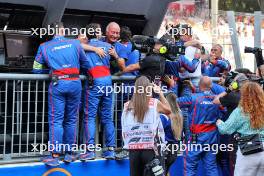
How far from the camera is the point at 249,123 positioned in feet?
18.1

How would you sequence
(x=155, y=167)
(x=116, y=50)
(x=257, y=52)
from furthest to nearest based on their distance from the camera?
(x=257, y=52)
(x=116, y=50)
(x=155, y=167)

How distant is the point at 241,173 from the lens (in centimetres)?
546

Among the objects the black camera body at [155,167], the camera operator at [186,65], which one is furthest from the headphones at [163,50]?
the black camera body at [155,167]

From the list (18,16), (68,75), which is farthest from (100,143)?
(18,16)

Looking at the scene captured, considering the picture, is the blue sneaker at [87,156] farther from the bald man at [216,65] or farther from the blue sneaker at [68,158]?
the bald man at [216,65]

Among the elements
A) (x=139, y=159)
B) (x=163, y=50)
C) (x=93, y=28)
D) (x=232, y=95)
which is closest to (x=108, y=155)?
(x=139, y=159)

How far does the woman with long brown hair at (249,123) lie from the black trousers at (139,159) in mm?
1113

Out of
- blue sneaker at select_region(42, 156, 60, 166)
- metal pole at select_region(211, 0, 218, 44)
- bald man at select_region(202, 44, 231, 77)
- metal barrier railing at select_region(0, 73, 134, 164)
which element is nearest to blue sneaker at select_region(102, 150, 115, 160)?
blue sneaker at select_region(42, 156, 60, 166)

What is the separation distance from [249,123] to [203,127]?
4.03 ft

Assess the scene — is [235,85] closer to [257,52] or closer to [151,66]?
[151,66]

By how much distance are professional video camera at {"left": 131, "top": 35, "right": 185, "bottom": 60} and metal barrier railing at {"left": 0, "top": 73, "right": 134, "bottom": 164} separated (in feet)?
4.82

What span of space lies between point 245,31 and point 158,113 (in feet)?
32.7

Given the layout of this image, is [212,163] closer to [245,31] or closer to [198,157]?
[198,157]

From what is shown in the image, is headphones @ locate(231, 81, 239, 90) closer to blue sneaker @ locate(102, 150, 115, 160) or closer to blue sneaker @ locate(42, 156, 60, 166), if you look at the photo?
blue sneaker @ locate(102, 150, 115, 160)
